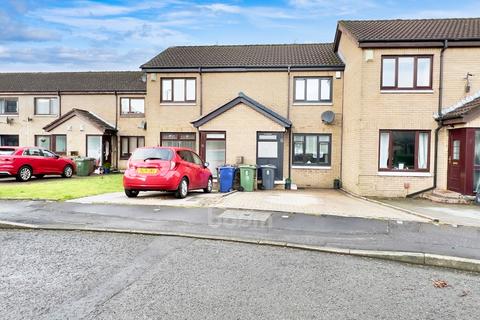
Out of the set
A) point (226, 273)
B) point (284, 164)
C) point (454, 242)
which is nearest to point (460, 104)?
point (284, 164)

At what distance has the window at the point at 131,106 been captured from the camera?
2845 centimetres

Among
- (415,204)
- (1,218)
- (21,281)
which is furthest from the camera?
(415,204)

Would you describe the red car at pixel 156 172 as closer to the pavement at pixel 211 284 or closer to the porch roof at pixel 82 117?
the pavement at pixel 211 284

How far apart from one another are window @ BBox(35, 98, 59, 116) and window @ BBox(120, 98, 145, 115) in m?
4.81

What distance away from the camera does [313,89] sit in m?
20.4

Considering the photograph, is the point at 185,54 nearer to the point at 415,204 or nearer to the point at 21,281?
the point at 415,204

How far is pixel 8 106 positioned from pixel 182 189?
22.8m

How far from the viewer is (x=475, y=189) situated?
1404cm

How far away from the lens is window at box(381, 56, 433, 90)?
15.7 metres

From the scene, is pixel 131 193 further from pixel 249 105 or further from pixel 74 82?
pixel 74 82

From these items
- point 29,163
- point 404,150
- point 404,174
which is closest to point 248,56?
point 404,150

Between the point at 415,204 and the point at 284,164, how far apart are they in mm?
7538

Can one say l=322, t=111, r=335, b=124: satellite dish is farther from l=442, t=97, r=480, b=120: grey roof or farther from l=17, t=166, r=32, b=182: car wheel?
l=17, t=166, r=32, b=182: car wheel

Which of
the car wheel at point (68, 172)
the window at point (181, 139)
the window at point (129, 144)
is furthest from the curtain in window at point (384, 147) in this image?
the window at point (129, 144)
